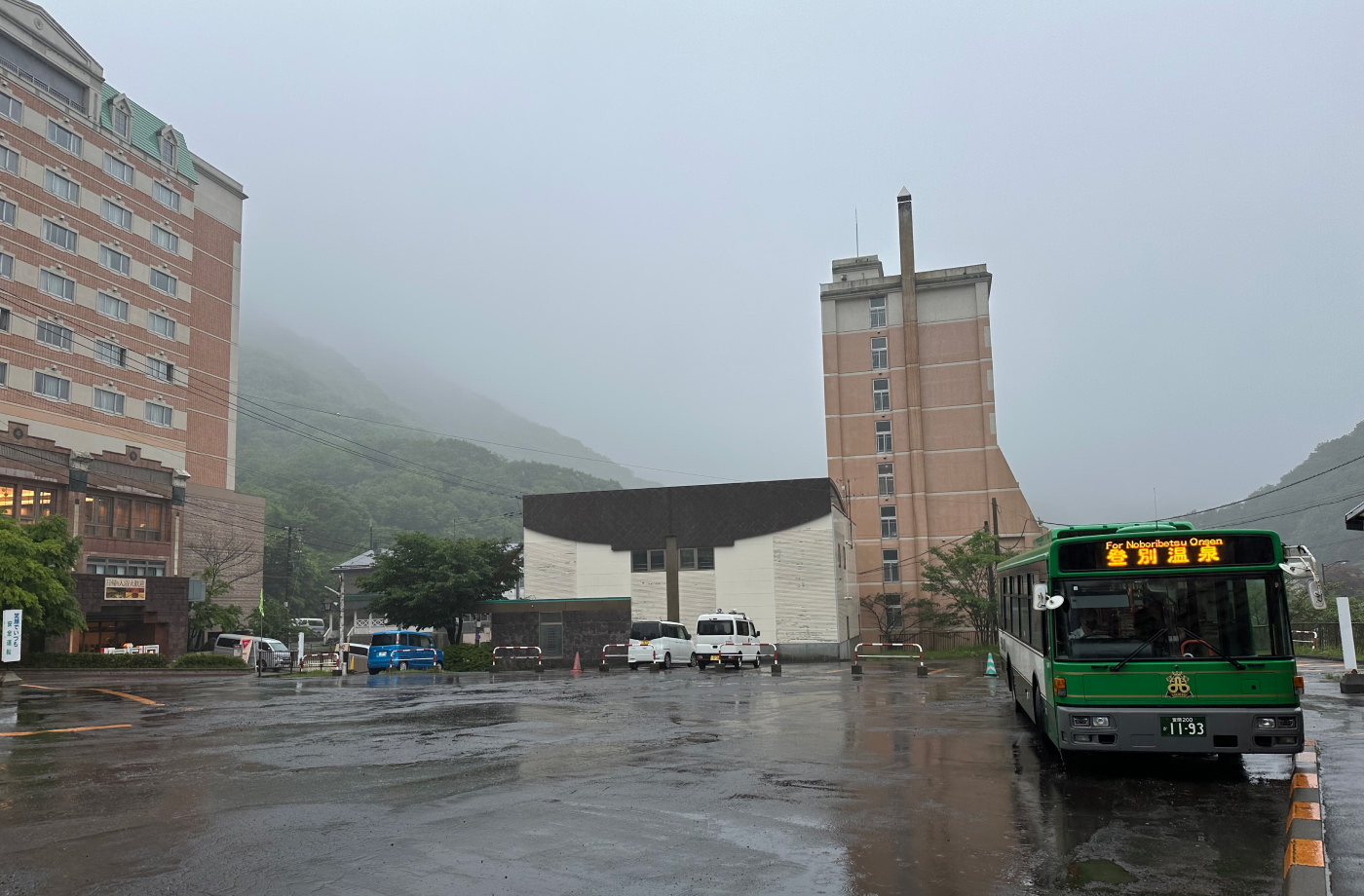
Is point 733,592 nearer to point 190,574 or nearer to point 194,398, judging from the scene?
point 190,574

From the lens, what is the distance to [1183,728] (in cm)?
1021

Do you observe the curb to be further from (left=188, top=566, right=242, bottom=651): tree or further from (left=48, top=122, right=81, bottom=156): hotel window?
(left=48, top=122, right=81, bottom=156): hotel window

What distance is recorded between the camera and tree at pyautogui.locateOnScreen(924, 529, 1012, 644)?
181 feet

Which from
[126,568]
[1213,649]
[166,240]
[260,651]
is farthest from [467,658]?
[166,240]

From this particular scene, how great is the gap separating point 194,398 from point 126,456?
9.98 metres

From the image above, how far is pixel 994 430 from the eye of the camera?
223ft

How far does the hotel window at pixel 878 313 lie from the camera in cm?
7169

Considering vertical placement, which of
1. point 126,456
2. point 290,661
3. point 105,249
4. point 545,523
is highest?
point 105,249

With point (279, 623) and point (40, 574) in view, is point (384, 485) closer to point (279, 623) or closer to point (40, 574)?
point (279, 623)

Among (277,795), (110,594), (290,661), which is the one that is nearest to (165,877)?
(277,795)

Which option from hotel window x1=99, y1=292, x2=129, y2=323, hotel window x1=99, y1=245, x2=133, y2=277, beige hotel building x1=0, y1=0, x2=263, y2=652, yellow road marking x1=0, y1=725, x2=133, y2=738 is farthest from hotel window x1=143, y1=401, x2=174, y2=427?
yellow road marking x1=0, y1=725, x2=133, y2=738

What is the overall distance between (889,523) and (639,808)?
6150cm

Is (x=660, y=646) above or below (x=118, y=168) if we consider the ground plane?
below

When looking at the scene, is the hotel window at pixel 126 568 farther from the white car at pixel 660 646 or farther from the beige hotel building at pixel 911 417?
the beige hotel building at pixel 911 417
